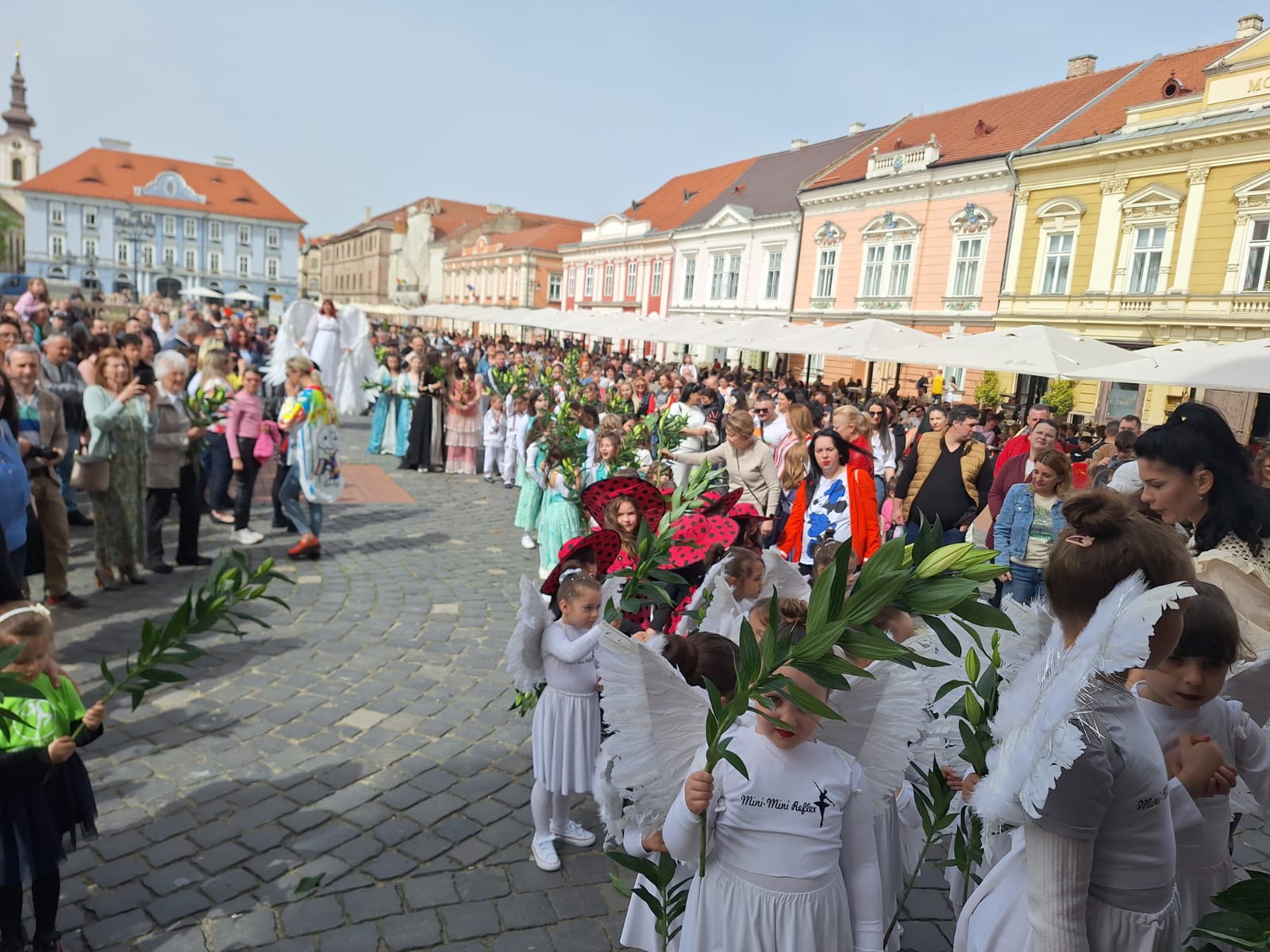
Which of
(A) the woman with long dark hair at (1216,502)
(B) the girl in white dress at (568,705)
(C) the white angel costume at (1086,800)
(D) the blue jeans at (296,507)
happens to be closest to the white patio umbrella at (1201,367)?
(A) the woman with long dark hair at (1216,502)

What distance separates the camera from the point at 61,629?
5.89 meters

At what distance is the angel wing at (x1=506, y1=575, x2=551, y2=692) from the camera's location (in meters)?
3.54

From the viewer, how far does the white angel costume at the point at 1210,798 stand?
2.33m

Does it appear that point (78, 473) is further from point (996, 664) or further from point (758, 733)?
point (996, 664)

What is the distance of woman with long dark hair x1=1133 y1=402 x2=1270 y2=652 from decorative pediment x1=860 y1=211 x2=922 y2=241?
2688 centimetres

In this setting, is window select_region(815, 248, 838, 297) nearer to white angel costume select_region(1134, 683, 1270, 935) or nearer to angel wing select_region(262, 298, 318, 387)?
angel wing select_region(262, 298, 318, 387)

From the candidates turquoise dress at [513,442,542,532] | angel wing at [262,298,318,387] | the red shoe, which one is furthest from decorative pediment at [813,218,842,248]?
the red shoe

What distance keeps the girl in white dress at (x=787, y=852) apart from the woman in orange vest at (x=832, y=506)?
3239 millimetres

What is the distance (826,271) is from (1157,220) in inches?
501

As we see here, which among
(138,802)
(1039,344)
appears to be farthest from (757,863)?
(1039,344)

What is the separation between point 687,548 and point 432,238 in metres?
82.5

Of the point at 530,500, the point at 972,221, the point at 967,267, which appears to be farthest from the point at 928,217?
the point at 530,500

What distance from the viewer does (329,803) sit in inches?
158

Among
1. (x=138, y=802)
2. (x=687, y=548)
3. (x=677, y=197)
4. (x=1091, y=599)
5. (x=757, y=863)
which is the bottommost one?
(x=138, y=802)
